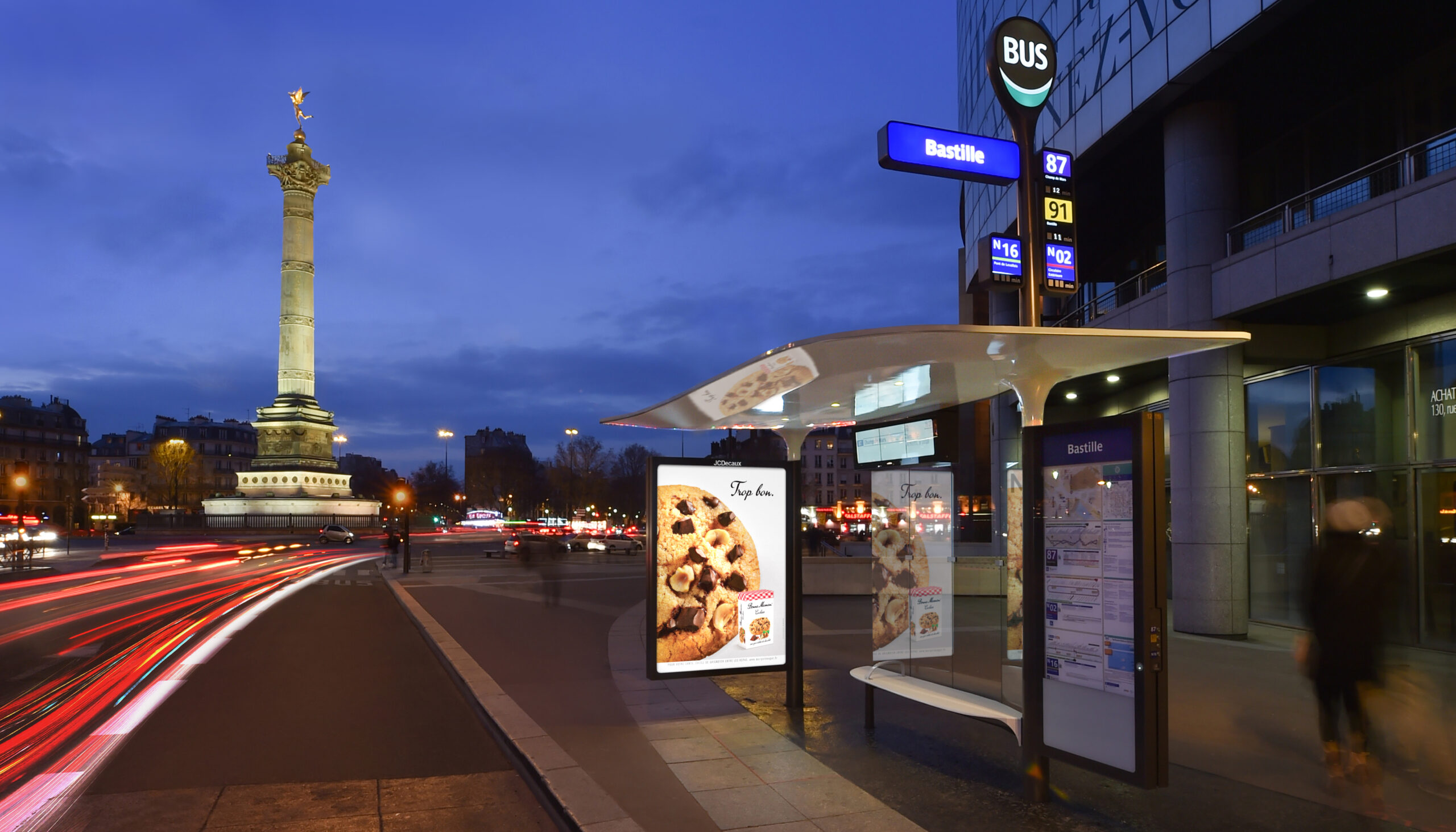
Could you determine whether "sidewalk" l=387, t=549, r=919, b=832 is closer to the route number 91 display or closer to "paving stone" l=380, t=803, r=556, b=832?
"paving stone" l=380, t=803, r=556, b=832

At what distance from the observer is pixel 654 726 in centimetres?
843

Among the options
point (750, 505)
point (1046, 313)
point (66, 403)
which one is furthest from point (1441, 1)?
point (66, 403)

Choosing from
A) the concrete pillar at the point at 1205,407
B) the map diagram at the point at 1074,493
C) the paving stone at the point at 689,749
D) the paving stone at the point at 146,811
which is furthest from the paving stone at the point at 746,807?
the concrete pillar at the point at 1205,407

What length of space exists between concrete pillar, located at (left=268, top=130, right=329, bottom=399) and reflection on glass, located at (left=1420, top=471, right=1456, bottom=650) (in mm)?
70617

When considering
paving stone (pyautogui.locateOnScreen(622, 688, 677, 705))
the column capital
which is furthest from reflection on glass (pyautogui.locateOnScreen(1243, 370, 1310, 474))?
the column capital

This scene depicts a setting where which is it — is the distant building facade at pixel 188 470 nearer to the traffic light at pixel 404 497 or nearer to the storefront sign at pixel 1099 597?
the traffic light at pixel 404 497

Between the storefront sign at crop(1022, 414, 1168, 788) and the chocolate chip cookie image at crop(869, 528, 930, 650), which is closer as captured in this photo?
the storefront sign at crop(1022, 414, 1168, 788)

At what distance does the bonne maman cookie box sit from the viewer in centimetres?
942

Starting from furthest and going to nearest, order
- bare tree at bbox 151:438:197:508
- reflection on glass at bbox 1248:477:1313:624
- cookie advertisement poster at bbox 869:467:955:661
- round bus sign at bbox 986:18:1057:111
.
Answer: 1. bare tree at bbox 151:438:197:508
2. reflection on glass at bbox 1248:477:1313:624
3. round bus sign at bbox 986:18:1057:111
4. cookie advertisement poster at bbox 869:467:955:661

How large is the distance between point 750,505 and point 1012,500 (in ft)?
9.32

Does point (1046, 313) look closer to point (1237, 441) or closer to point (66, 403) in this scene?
point (1237, 441)

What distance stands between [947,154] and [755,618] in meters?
4.95

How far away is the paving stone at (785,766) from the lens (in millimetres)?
6828

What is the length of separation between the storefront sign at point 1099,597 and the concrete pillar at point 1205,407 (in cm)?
1032
